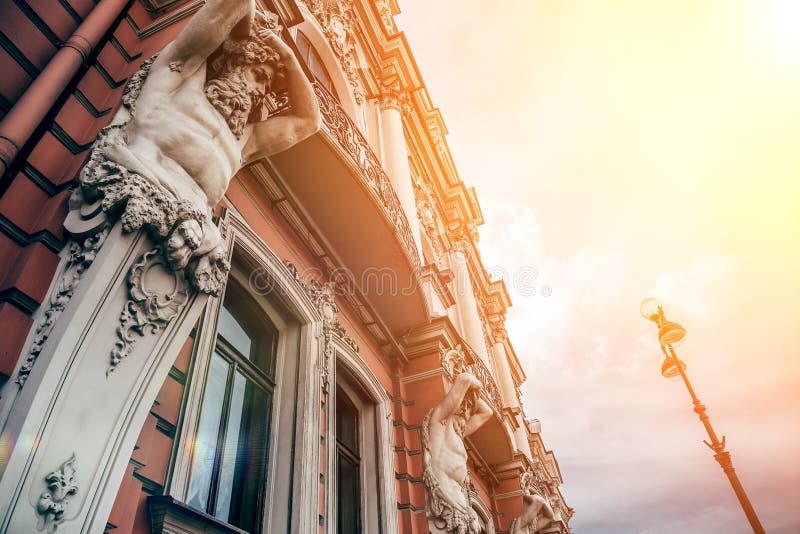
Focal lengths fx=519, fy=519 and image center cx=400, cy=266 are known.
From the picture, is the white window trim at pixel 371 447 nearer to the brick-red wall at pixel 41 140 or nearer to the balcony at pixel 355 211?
the balcony at pixel 355 211

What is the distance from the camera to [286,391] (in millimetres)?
4844

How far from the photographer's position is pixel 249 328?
16.0 feet

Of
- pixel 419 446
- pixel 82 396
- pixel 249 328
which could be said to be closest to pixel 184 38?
pixel 82 396

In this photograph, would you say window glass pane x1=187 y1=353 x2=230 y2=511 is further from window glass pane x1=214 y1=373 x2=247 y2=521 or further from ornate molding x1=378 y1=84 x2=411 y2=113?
ornate molding x1=378 y1=84 x2=411 y2=113

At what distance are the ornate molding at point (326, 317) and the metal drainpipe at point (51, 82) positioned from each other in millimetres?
2420

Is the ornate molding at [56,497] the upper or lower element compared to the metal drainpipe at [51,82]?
lower

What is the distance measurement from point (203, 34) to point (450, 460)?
17.7ft

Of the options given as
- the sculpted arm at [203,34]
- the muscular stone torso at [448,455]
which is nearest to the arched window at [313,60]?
the muscular stone torso at [448,455]

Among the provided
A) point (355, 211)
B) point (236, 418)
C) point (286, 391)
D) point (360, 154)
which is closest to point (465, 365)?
point (355, 211)

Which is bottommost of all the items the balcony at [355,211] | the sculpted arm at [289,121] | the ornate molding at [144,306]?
the ornate molding at [144,306]

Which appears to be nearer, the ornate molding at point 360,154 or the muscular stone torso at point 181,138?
the muscular stone torso at point 181,138

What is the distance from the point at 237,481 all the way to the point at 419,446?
10.2 feet

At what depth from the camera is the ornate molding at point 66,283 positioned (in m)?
2.18

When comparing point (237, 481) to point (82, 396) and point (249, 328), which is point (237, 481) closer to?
point (249, 328)
